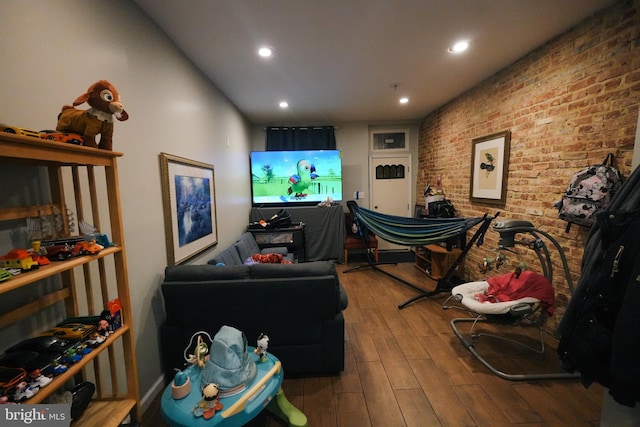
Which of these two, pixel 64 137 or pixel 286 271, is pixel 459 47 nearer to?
pixel 286 271

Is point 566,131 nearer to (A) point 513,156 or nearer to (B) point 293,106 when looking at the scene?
(A) point 513,156

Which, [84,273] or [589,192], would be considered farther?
[589,192]

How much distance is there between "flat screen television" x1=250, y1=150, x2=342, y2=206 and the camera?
14.5ft

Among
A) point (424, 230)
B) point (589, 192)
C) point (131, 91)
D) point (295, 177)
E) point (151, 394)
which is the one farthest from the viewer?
point (295, 177)

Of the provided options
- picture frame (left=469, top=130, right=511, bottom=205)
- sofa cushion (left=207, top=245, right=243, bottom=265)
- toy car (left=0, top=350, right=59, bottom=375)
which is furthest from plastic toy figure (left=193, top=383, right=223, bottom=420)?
picture frame (left=469, top=130, right=511, bottom=205)

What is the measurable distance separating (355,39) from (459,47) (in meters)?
0.97

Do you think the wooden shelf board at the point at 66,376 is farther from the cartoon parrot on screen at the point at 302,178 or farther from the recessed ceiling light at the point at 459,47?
the cartoon parrot on screen at the point at 302,178

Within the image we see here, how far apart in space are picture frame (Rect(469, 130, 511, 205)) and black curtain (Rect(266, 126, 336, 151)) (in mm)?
2477

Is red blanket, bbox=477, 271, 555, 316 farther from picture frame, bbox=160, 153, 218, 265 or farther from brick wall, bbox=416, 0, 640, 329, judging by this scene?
picture frame, bbox=160, 153, 218, 265

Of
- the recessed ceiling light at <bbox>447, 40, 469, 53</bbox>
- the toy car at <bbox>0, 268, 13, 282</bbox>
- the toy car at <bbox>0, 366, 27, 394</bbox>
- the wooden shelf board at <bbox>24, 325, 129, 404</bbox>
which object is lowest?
the wooden shelf board at <bbox>24, 325, 129, 404</bbox>

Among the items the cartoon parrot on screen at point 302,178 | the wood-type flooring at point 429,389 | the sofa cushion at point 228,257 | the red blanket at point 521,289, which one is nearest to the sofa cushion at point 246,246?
the sofa cushion at point 228,257

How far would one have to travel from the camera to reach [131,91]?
1536mm

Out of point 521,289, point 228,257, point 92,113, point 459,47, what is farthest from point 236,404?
point 459,47

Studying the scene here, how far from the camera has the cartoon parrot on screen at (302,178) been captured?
449 centimetres
